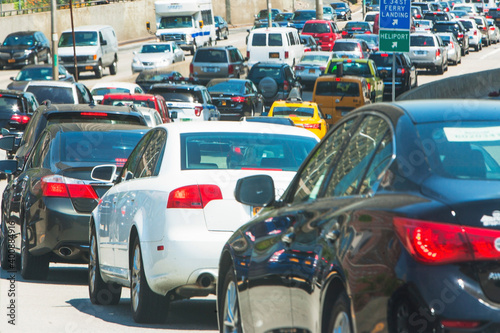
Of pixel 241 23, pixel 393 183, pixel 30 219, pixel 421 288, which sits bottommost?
pixel 241 23

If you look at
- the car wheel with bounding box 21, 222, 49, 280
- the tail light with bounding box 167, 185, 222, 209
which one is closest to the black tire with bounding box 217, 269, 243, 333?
the tail light with bounding box 167, 185, 222, 209

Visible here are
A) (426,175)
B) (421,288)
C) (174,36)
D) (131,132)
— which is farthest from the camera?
(174,36)

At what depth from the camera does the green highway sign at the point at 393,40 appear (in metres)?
23.2

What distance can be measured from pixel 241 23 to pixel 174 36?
Answer: 41.5 meters

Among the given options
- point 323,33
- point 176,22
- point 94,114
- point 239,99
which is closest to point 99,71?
point 176,22

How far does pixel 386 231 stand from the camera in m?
3.93

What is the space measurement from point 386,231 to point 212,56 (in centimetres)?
4401

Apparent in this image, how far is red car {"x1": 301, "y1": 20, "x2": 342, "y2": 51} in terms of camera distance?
64.8m

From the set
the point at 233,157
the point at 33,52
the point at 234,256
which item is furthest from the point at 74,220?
the point at 33,52

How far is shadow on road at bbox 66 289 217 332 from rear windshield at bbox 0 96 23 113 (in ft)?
57.6

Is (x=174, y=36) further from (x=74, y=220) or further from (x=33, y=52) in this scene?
(x=74, y=220)

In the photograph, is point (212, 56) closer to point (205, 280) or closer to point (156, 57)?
point (156, 57)

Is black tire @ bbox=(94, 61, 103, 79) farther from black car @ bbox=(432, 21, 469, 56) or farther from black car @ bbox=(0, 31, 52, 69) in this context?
black car @ bbox=(432, 21, 469, 56)

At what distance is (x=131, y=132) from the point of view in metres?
11.1
